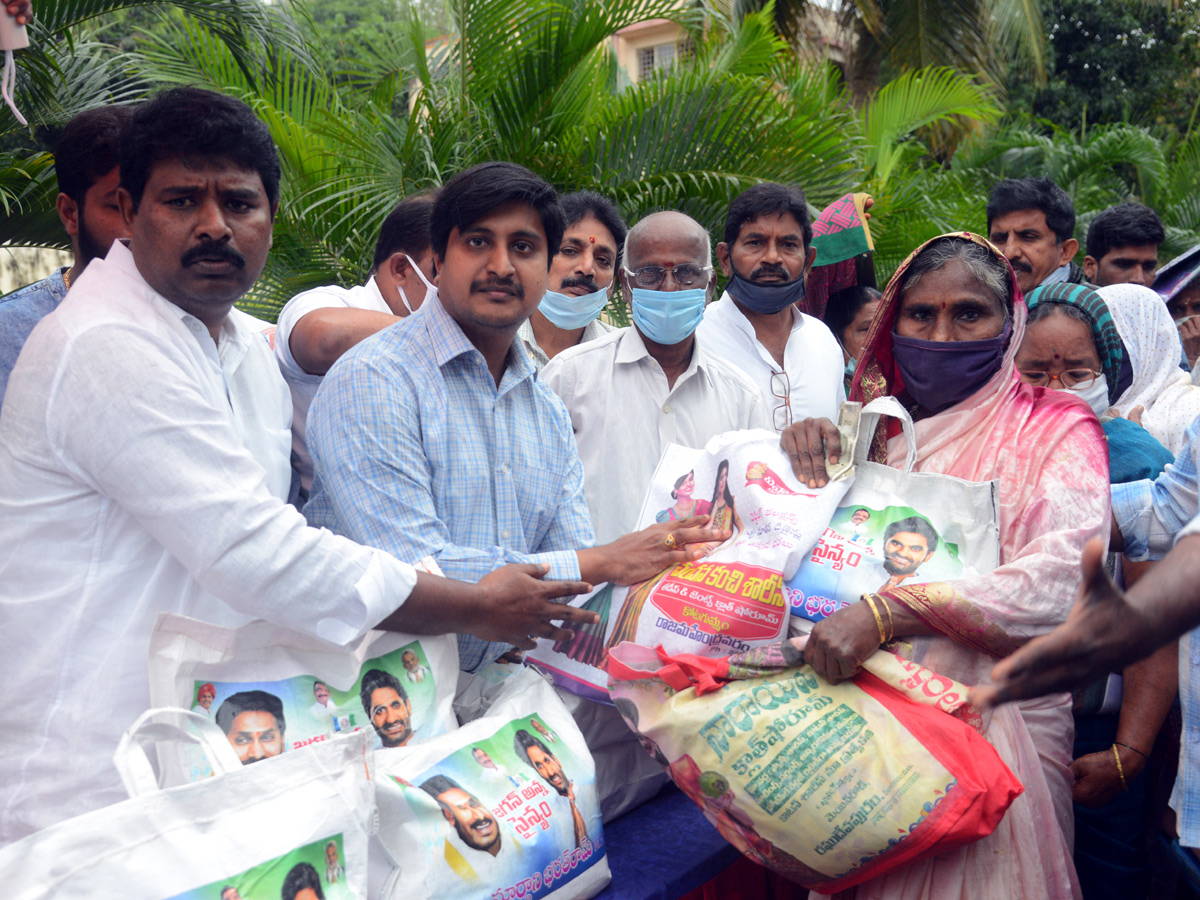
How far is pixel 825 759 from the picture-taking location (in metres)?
2.02

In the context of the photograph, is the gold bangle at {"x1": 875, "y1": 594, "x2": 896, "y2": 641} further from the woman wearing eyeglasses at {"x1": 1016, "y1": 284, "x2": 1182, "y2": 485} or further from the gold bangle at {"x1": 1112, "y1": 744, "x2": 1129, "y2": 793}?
the woman wearing eyeglasses at {"x1": 1016, "y1": 284, "x2": 1182, "y2": 485}

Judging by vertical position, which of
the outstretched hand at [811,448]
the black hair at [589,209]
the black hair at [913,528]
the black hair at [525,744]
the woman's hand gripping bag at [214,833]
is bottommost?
the black hair at [525,744]

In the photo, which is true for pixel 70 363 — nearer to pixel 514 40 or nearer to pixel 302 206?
pixel 302 206

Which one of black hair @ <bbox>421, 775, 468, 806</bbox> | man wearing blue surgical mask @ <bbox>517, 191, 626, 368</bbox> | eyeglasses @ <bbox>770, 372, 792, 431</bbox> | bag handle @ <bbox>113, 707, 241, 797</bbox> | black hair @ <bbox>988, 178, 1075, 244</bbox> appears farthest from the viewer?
black hair @ <bbox>988, 178, 1075, 244</bbox>

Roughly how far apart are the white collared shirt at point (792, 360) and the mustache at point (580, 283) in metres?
0.51

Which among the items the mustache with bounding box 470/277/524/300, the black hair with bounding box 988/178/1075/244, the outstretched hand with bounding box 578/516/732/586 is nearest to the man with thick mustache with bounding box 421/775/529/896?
the outstretched hand with bounding box 578/516/732/586

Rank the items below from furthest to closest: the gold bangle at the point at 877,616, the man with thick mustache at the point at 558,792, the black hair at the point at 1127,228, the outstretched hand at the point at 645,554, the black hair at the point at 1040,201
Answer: the black hair at the point at 1127,228
the black hair at the point at 1040,201
the outstretched hand at the point at 645,554
the gold bangle at the point at 877,616
the man with thick mustache at the point at 558,792

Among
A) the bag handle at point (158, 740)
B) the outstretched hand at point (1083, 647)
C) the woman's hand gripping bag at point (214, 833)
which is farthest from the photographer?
the bag handle at point (158, 740)

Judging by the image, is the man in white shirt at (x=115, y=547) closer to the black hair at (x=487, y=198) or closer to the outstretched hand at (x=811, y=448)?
the black hair at (x=487, y=198)

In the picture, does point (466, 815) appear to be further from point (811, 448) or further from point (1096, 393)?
point (1096, 393)

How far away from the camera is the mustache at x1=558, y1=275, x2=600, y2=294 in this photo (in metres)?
4.31

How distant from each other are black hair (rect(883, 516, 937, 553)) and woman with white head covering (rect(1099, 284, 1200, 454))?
76.9 inches

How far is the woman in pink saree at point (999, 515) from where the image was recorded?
217 cm

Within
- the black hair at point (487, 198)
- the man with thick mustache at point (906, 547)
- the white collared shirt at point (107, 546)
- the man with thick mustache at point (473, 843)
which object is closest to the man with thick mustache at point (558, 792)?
the man with thick mustache at point (473, 843)
